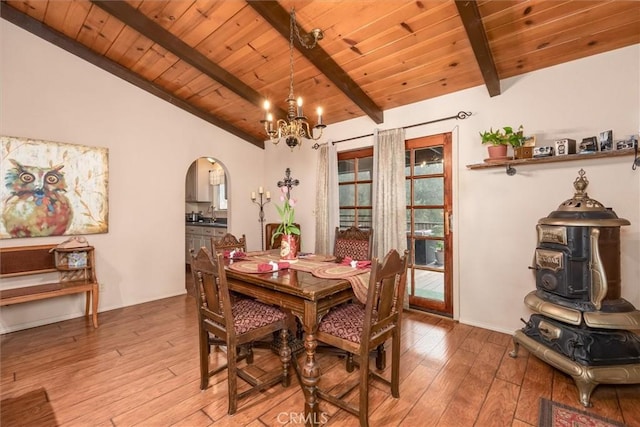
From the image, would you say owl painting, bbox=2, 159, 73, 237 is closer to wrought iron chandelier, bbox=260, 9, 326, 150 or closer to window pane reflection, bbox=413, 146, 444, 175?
wrought iron chandelier, bbox=260, 9, 326, 150

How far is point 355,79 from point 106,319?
12.6ft

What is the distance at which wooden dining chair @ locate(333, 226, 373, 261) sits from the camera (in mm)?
2871

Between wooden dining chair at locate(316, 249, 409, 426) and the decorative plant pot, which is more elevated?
the decorative plant pot

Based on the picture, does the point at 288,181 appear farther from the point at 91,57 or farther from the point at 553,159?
the point at 553,159

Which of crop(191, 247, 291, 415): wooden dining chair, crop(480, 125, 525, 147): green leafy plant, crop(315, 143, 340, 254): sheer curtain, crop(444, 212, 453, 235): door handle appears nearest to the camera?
crop(191, 247, 291, 415): wooden dining chair

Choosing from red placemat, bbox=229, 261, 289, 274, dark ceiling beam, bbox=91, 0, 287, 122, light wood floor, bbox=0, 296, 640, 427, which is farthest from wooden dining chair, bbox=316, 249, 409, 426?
dark ceiling beam, bbox=91, 0, 287, 122

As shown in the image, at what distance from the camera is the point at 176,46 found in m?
2.88

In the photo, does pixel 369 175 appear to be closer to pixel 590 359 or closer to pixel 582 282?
pixel 582 282

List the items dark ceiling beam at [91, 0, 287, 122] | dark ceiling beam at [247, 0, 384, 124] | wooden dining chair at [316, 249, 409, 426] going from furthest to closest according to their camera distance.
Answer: dark ceiling beam at [91, 0, 287, 122] → dark ceiling beam at [247, 0, 384, 124] → wooden dining chair at [316, 249, 409, 426]

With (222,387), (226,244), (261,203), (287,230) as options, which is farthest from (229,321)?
(261,203)

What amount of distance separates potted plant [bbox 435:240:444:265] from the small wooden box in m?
1.17

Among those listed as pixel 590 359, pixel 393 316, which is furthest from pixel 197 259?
pixel 590 359

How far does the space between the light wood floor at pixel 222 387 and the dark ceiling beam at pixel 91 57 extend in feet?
9.76

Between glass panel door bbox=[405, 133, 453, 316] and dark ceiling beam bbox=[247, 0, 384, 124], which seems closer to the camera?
dark ceiling beam bbox=[247, 0, 384, 124]
